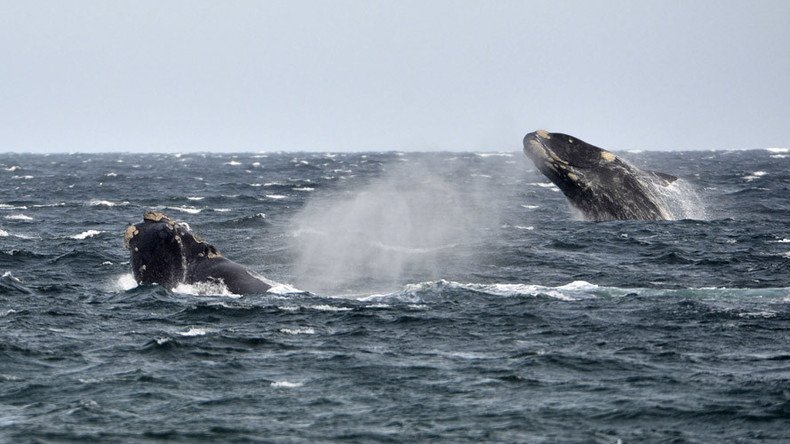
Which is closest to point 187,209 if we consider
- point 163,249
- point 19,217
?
point 19,217

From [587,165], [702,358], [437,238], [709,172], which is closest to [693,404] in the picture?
[702,358]

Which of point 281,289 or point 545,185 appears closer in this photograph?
point 281,289

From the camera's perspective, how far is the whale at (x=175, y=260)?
25.3 metres

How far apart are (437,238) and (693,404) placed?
81.6ft

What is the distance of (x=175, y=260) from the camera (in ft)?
83.6

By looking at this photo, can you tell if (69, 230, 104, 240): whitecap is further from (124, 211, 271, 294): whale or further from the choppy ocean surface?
(124, 211, 271, 294): whale

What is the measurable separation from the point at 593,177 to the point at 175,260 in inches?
607

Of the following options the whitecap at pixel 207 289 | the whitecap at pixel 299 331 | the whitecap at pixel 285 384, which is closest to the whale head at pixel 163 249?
the whitecap at pixel 207 289

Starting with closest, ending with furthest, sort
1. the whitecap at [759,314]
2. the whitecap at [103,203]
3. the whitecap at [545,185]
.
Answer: the whitecap at [759,314] → the whitecap at [103,203] → the whitecap at [545,185]

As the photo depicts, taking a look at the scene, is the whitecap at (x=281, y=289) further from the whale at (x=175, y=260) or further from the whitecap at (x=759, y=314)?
the whitecap at (x=759, y=314)

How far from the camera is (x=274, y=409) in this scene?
15.9 m

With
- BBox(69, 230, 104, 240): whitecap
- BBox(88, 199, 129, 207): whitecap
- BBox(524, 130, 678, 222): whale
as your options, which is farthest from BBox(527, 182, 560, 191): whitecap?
BBox(69, 230, 104, 240): whitecap

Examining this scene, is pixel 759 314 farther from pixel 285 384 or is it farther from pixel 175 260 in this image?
pixel 175 260

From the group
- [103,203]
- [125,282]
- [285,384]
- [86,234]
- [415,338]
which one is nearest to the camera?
[285,384]
